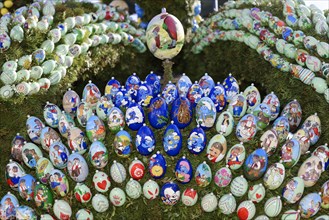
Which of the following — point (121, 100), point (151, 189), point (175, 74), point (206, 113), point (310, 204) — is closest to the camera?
point (310, 204)

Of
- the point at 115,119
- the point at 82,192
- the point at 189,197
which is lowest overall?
the point at 82,192

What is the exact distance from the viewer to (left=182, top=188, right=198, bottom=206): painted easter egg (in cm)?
342

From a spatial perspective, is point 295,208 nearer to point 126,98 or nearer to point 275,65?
point 126,98

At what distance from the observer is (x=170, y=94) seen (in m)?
3.83

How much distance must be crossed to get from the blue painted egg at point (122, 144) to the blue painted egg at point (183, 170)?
36cm

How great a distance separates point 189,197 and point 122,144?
587mm

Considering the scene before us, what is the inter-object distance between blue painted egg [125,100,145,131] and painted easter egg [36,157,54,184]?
630 mm

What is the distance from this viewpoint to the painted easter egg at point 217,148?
3.46 meters

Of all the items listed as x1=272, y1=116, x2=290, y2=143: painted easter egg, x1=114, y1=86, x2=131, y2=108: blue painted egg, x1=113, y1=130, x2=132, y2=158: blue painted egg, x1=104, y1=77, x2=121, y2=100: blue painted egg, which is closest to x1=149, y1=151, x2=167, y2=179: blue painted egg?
x1=113, y1=130, x2=132, y2=158: blue painted egg

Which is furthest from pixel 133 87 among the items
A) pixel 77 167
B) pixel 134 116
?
pixel 77 167

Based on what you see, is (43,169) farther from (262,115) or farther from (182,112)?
(262,115)

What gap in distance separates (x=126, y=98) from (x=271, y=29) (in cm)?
215

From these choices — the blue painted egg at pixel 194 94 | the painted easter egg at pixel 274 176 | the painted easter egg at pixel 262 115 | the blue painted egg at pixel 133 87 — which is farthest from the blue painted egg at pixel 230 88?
the painted easter egg at pixel 274 176

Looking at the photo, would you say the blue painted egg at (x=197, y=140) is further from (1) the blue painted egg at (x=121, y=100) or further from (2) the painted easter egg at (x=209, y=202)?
(1) the blue painted egg at (x=121, y=100)
